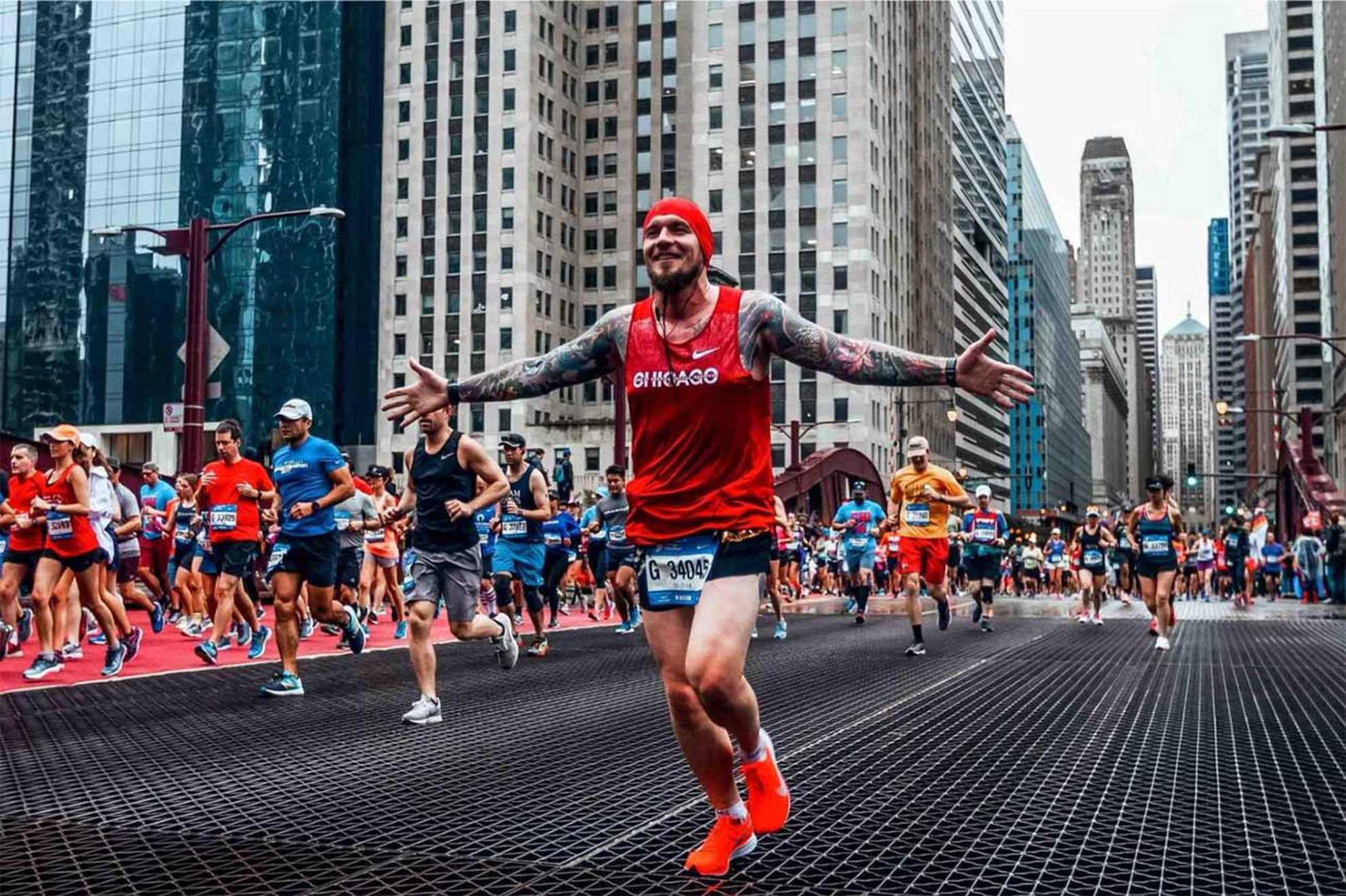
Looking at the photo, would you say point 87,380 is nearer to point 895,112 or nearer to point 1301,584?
point 895,112

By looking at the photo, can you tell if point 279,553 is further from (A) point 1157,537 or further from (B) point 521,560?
(A) point 1157,537

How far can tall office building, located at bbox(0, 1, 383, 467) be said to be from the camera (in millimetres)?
80188

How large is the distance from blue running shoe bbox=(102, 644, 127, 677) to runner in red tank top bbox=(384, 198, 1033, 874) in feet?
26.2

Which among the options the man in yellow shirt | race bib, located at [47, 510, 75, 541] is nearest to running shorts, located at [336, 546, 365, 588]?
race bib, located at [47, 510, 75, 541]

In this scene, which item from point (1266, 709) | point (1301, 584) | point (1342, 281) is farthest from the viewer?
point (1342, 281)

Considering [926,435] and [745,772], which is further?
[926,435]

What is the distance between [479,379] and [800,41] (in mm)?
85559

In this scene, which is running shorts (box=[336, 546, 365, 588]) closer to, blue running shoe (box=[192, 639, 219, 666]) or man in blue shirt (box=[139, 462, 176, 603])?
man in blue shirt (box=[139, 462, 176, 603])

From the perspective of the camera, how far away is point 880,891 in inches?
169

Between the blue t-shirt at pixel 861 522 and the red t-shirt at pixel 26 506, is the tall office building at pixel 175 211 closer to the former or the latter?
the blue t-shirt at pixel 861 522

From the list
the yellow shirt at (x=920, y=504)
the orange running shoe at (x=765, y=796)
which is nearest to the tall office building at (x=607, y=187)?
the yellow shirt at (x=920, y=504)

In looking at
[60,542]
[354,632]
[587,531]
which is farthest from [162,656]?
[587,531]

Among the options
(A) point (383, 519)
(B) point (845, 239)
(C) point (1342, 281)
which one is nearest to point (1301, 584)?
(A) point (383, 519)

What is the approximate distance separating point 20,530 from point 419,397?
730cm
